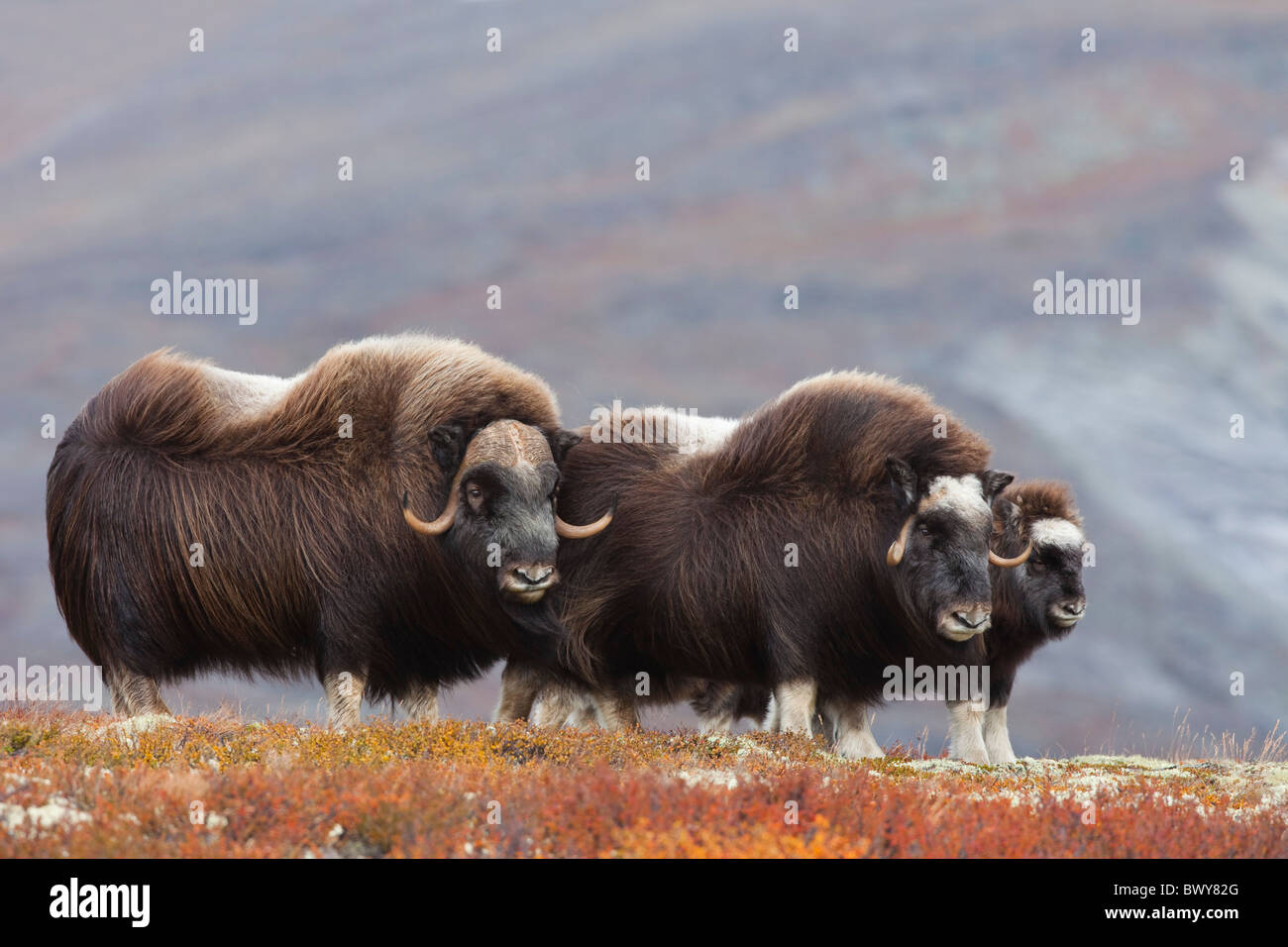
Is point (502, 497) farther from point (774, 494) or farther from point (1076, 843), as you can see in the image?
point (1076, 843)

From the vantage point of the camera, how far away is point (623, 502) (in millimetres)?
6996

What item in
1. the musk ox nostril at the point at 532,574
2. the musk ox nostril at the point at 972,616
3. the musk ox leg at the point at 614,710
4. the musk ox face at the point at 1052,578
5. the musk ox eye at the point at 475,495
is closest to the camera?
the musk ox nostril at the point at 532,574

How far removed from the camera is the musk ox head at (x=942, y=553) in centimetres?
659

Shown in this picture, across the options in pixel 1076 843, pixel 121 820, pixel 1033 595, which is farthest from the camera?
pixel 1033 595

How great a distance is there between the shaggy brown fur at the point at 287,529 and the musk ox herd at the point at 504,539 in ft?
0.04

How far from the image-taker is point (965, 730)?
7555mm

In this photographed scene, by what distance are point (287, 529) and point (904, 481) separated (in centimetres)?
307

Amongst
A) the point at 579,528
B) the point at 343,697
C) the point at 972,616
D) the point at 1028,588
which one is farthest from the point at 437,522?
the point at 1028,588

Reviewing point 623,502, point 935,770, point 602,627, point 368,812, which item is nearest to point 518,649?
point 602,627

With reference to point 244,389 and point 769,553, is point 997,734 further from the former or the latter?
point 244,389

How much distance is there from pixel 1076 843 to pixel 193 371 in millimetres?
4878

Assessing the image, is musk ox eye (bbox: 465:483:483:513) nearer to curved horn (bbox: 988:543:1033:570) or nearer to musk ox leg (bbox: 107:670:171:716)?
musk ox leg (bbox: 107:670:171:716)

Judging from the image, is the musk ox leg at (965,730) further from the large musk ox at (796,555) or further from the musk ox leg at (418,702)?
the musk ox leg at (418,702)

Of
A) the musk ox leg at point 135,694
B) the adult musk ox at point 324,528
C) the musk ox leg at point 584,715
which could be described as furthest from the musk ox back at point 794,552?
the musk ox leg at point 135,694
